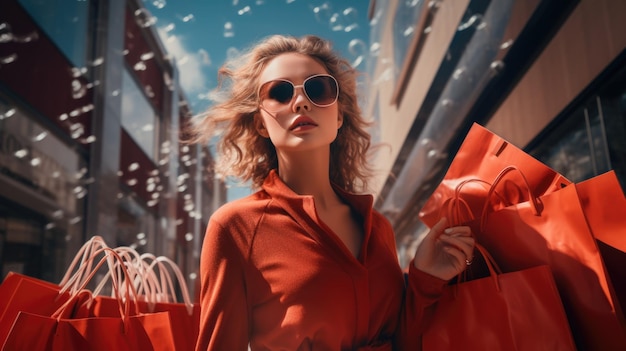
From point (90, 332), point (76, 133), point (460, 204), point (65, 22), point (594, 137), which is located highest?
point (65, 22)

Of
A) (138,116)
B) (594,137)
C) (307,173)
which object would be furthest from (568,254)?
(138,116)

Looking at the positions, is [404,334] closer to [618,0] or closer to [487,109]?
[618,0]

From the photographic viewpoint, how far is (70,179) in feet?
13.9

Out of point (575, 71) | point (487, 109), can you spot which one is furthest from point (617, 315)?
point (487, 109)

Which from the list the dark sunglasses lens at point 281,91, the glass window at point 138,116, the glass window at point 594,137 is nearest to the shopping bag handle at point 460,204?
the dark sunglasses lens at point 281,91

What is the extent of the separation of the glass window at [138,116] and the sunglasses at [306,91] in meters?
5.04

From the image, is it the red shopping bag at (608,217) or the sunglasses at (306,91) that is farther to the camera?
the sunglasses at (306,91)

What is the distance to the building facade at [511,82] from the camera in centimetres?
201

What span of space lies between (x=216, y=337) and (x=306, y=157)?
391 millimetres

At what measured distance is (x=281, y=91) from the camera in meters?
1.04

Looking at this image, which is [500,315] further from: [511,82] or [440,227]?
[511,82]

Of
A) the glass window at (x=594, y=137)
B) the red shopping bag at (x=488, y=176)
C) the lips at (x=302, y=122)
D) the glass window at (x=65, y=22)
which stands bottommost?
the red shopping bag at (x=488, y=176)

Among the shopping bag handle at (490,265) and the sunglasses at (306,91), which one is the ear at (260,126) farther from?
the shopping bag handle at (490,265)

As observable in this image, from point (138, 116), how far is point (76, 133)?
2.39m
